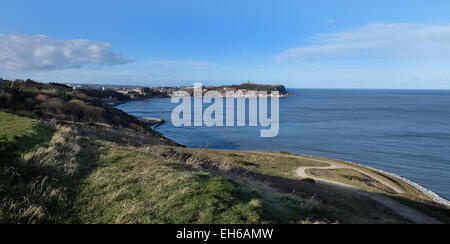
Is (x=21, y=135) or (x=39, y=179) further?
(x=21, y=135)

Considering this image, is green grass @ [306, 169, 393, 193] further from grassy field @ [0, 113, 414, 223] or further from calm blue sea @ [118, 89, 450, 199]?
grassy field @ [0, 113, 414, 223]

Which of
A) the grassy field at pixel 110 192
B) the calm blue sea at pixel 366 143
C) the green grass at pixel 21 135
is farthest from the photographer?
the calm blue sea at pixel 366 143

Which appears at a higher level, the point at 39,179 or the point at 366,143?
the point at 39,179

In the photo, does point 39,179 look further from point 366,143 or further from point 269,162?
point 366,143

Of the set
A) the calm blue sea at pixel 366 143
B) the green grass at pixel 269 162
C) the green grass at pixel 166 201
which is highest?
the green grass at pixel 166 201

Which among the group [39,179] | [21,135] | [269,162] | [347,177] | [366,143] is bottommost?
[366,143]

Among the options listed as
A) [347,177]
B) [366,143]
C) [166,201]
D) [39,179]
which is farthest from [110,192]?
[366,143]

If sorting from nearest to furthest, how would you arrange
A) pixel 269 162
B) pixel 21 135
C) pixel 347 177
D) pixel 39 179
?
1. pixel 39 179
2. pixel 21 135
3. pixel 347 177
4. pixel 269 162

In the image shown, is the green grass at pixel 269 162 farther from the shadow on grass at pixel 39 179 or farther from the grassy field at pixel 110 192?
the shadow on grass at pixel 39 179

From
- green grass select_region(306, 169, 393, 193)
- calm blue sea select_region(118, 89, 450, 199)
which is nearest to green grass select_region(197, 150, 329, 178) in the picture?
green grass select_region(306, 169, 393, 193)

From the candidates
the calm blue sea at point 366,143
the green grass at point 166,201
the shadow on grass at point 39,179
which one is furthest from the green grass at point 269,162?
the green grass at point 166,201

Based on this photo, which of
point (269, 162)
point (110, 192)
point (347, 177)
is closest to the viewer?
point (110, 192)
